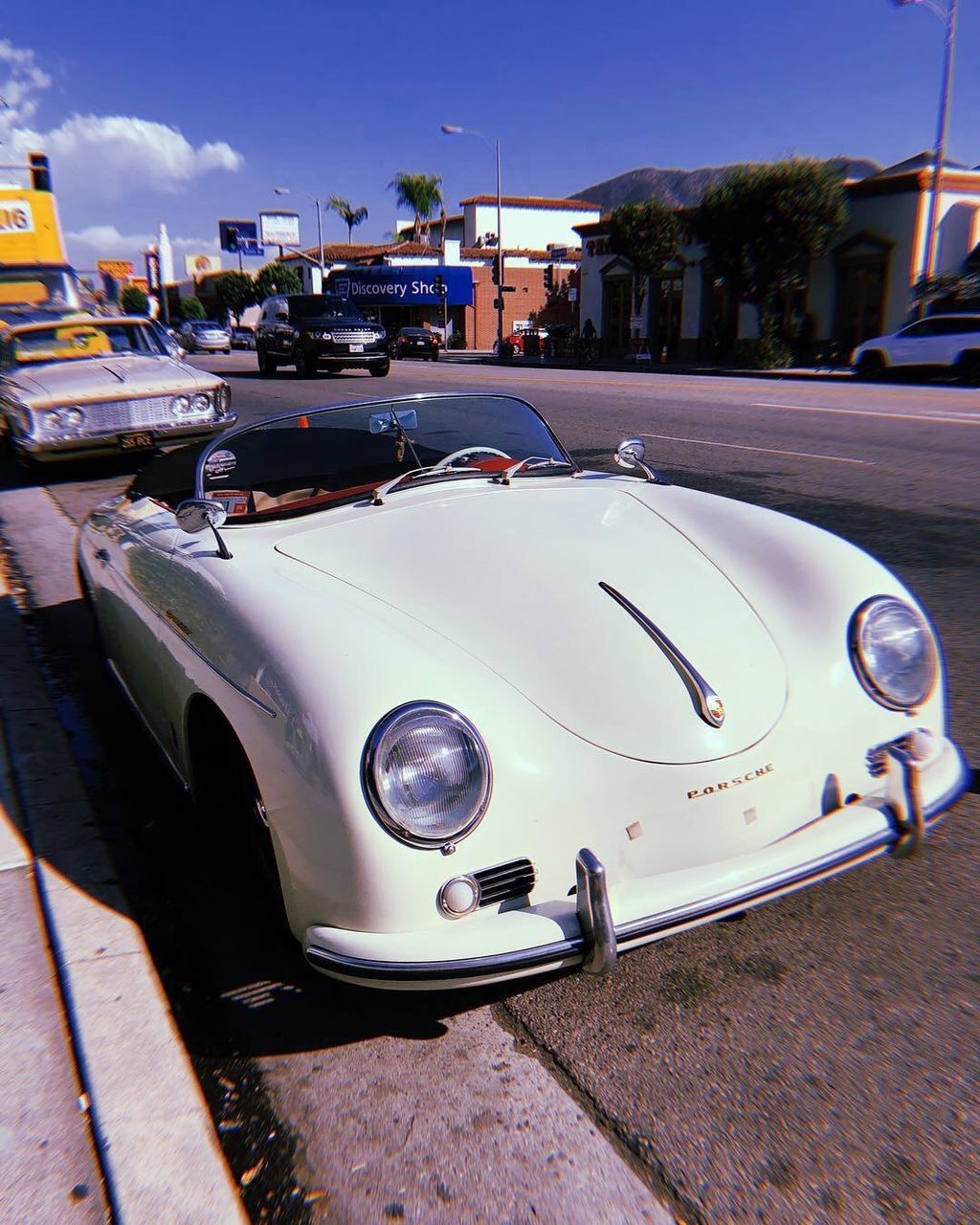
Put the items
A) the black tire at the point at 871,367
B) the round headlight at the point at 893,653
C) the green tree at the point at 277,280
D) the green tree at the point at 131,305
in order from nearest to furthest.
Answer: the round headlight at the point at 893,653 → the green tree at the point at 131,305 → the black tire at the point at 871,367 → the green tree at the point at 277,280

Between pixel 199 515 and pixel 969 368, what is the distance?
64.6ft

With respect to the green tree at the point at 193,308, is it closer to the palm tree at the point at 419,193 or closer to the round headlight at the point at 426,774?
the palm tree at the point at 419,193

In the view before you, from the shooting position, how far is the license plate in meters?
9.52

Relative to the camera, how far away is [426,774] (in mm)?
2072

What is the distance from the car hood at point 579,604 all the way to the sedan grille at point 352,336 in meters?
19.0

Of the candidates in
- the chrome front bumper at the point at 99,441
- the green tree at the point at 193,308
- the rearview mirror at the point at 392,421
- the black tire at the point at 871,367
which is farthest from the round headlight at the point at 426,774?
the green tree at the point at 193,308

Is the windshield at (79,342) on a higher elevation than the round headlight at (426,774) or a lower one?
higher

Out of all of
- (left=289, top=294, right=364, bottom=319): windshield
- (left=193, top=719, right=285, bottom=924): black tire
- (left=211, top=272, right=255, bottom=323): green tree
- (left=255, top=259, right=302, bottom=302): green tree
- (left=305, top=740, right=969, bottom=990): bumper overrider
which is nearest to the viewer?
(left=305, top=740, right=969, bottom=990): bumper overrider

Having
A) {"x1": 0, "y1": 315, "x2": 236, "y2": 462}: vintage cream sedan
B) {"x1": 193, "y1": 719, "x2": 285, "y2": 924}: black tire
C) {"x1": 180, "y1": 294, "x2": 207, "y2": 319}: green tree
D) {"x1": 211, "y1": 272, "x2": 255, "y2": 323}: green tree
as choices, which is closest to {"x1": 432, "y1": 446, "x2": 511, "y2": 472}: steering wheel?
{"x1": 193, "y1": 719, "x2": 285, "y2": 924}: black tire

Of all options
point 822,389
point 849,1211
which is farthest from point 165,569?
point 822,389

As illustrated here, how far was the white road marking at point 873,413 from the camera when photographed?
12867 mm

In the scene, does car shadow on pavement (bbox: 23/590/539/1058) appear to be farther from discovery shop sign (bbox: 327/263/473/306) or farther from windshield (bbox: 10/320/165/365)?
discovery shop sign (bbox: 327/263/473/306)

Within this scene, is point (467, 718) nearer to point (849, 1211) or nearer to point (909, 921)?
point (849, 1211)

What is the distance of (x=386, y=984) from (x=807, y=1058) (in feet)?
2.93
